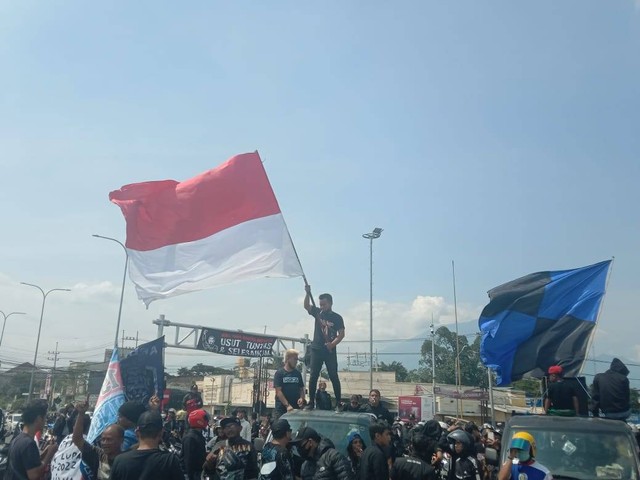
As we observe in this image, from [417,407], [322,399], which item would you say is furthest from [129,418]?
[417,407]

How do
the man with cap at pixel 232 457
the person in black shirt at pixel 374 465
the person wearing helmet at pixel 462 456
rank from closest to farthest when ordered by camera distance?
the man with cap at pixel 232 457, the person in black shirt at pixel 374 465, the person wearing helmet at pixel 462 456

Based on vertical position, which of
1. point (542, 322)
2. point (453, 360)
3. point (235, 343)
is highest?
point (453, 360)

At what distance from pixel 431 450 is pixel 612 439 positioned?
2080mm

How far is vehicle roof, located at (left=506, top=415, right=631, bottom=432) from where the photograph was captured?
7.04m

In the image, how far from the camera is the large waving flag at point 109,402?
8.39 m

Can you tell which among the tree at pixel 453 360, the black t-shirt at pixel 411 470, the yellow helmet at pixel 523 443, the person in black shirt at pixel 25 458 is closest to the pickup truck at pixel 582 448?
the yellow helmet at pixel 523 443

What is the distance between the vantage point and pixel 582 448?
6.86 meters

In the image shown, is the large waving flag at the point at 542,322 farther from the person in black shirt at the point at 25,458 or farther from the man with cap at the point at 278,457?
the person in black shirt at the point at 25,458

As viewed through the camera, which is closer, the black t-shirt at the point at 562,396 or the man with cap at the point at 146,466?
the man with cap at the point at 146,466

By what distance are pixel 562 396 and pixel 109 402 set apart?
655cm

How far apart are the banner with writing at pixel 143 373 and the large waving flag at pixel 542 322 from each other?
238 inches

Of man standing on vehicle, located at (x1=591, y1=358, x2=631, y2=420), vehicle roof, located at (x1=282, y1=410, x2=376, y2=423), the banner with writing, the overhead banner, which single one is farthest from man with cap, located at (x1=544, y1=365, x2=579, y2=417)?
the overhead banner

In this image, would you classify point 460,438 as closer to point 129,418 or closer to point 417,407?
point 129,418

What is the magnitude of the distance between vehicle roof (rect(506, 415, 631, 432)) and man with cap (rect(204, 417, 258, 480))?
10.8 ft
